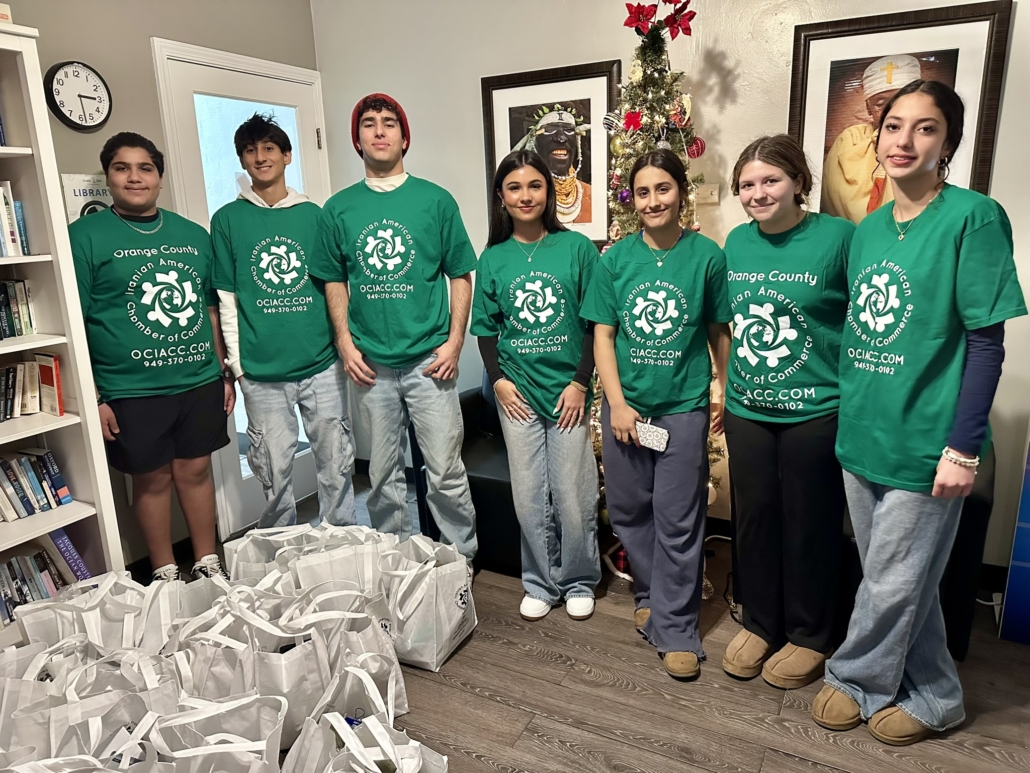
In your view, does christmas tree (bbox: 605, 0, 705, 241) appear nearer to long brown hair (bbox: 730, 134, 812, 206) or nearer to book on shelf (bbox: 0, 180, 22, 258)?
long brown hair (bbox: 730, 134, 812, 206)

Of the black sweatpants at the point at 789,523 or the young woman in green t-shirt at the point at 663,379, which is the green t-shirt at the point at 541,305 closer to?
the young woman in green t-shirt at the point at 663,379

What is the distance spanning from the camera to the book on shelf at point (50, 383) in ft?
7.25

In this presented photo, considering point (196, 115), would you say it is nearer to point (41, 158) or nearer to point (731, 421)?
point (41, 158)

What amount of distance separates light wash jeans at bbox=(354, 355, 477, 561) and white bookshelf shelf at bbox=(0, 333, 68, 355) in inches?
35.8

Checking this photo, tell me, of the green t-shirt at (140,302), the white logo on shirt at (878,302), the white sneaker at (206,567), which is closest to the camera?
the white logo on shirt at (878,302)

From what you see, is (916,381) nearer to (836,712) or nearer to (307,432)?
(836,712)

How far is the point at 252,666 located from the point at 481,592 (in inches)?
39.1

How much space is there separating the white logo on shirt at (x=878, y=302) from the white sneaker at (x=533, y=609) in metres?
1.38

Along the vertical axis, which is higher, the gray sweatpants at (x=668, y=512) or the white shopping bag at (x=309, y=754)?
the gray sweatpants at (x=668, y=512)

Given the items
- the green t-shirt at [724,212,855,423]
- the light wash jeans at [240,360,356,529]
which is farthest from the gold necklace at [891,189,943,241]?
the light wash jeans at [240,360,356,529]

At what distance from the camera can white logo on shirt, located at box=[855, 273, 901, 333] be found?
60.6 inches

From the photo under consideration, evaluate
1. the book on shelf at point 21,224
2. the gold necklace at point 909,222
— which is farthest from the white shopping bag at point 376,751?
the book on shelf at point 21,224

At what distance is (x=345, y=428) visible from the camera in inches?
102

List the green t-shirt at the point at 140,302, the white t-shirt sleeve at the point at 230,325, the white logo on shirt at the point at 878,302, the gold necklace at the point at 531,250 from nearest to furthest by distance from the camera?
the white logo on shirt at the point at 878,302
the gold necklace at the point at 531,250
the green t-shirt at the point at 140,302
the white t-shirt sleeve at the point at 230,325
